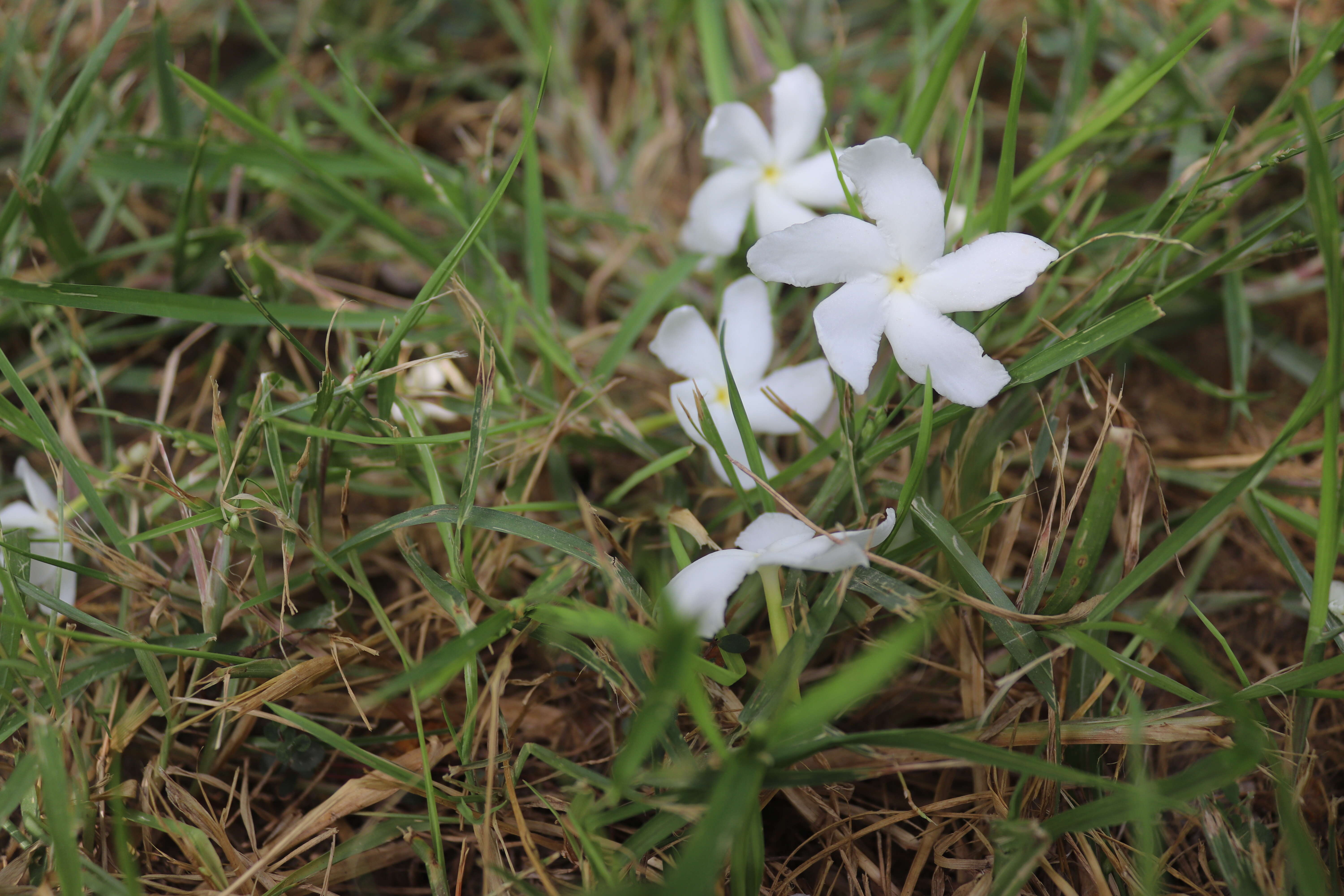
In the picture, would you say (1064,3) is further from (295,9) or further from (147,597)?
(147,597)

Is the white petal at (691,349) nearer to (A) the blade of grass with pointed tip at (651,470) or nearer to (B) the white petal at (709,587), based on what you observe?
(A) the blade of grass with pointed tip at (651,470)

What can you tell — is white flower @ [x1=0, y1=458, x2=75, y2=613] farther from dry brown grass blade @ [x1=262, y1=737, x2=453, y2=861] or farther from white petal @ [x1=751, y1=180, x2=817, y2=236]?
white petal @ [x1=751, y1=180, x2=817, y2=236]

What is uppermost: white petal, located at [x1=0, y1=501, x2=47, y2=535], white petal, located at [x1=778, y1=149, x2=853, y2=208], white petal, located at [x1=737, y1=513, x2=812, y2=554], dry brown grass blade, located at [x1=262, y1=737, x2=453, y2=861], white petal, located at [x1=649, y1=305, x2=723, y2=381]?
white petal, located at [x1=778, y1=149, x2=853, y2=208]

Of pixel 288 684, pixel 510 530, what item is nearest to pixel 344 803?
pixel 288 684

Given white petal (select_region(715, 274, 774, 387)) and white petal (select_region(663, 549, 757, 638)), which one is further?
white petal (select_region(715, 274, 774, 387))

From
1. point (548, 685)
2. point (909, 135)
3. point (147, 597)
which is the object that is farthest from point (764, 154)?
point (147, 597)

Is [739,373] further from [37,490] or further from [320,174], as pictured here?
[37,490]

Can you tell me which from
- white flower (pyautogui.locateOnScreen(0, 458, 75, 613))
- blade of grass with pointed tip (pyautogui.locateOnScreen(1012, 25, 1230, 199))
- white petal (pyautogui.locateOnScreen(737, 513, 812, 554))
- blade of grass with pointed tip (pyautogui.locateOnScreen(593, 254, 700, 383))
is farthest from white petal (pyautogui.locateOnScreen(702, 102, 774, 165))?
white flower (pyautogui.locateOnScreen(0, 458, 75, 613))
